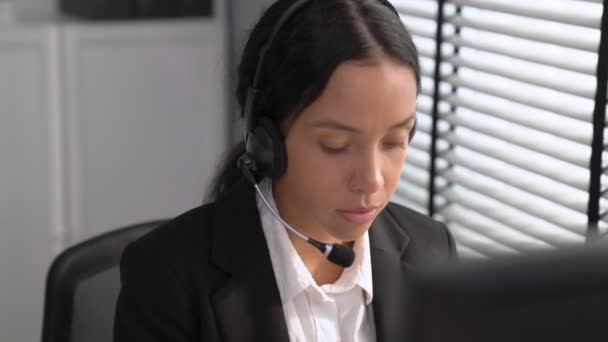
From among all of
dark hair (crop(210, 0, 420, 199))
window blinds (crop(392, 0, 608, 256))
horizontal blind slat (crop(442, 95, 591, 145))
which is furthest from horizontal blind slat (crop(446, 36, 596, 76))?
dark hair (crop(210, 0, 420, 199))

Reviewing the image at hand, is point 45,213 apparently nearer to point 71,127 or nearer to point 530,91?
point 71,127

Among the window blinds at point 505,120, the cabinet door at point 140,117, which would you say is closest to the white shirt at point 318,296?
the window blinds at point 505,120

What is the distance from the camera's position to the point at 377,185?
105cm

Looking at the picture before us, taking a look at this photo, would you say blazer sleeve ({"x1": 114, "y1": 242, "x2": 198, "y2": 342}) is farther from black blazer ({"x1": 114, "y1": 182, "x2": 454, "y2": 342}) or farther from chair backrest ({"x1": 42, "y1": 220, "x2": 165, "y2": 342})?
chair backrest ({"x1": 42, "y1": 220, "x2": 165, "y2": 342})

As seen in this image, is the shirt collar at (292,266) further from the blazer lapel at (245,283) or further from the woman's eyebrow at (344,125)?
the woman's eyebrow at (344,125)

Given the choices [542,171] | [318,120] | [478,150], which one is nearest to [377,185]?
[318,120]

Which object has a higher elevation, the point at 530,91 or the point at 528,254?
the point at 528,254

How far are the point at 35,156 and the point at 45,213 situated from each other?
174 millimetres

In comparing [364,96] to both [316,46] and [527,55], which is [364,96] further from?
[527,55]

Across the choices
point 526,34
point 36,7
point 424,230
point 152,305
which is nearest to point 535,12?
point 526,34

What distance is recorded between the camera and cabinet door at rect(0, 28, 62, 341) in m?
2.60

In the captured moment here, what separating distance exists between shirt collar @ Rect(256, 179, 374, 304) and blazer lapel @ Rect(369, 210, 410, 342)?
14 mm

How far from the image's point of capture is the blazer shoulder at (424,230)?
1.34m

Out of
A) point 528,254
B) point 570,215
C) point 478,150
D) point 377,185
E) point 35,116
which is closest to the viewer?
point 528,254
